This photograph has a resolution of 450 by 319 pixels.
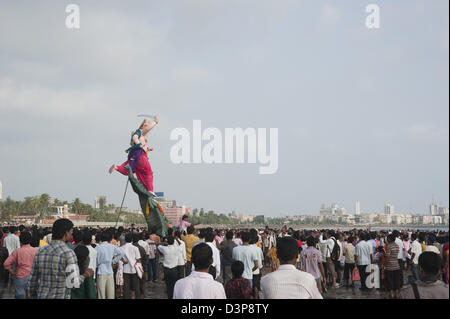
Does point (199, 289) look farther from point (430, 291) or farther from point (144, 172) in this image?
point (144, 172)

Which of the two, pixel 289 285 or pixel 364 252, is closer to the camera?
pixel 289 285

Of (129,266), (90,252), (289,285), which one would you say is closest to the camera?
(289,285)

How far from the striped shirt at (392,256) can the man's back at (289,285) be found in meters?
7.92

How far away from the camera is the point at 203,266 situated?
4.35 m

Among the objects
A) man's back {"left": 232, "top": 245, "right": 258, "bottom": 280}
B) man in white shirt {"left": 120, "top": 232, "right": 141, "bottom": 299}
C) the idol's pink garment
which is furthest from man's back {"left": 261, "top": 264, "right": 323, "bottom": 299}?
the idol's pink garment

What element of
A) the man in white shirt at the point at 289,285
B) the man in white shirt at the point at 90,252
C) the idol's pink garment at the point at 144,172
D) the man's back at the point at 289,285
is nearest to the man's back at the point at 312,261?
the man in white shirt at the point at 90,252

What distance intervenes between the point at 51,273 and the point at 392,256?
8828mm

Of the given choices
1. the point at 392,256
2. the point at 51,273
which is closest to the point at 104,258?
the point at 51,273

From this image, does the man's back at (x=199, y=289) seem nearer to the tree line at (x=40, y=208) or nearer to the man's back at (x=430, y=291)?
the man's back at (x=430, y=291)

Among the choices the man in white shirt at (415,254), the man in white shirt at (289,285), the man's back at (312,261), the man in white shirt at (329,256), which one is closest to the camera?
the man in white shirt at (289,285)

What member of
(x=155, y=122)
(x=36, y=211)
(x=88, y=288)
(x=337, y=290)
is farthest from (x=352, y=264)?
(x=36, y=211)

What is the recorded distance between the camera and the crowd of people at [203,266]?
414 centimetres

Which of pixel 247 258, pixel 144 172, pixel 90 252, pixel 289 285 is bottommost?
pixel 247 258
